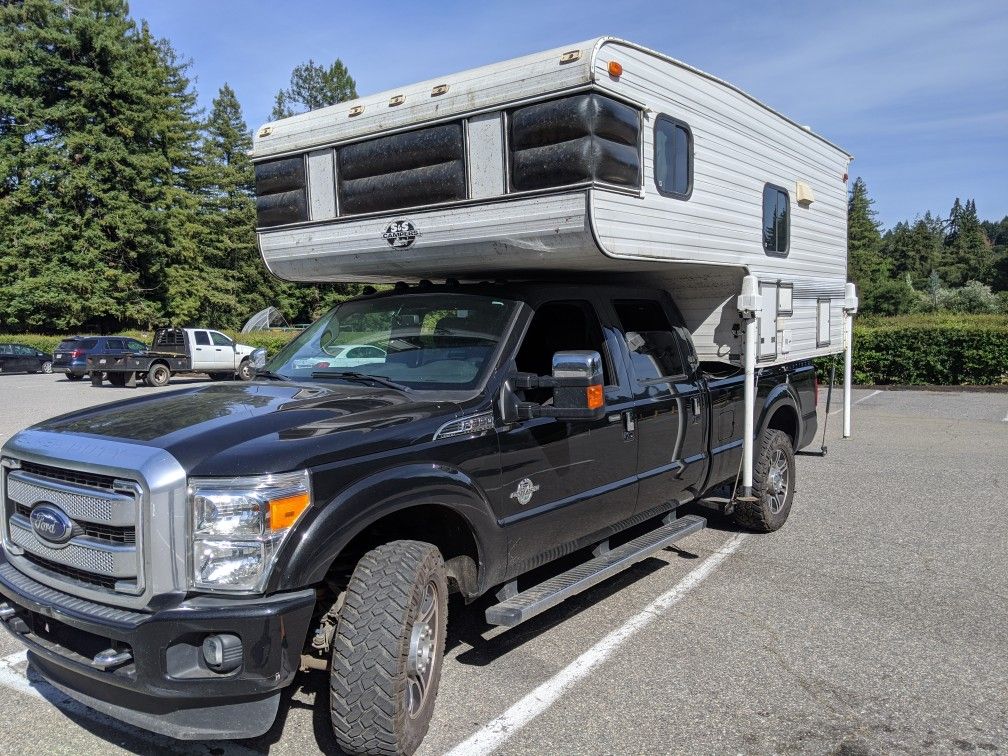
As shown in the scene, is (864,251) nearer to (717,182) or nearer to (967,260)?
(967,260)

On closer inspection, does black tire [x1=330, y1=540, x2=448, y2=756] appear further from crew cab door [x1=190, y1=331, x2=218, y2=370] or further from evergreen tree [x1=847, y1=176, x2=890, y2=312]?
evergreen tree [x1=847, y1=176, x2=890, y2=312]

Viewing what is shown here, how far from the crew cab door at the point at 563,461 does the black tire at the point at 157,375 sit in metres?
22.0

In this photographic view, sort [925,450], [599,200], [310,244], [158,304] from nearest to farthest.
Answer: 1. [599,200]
2. [310,244]
3. [925,450]
4. [158,304]

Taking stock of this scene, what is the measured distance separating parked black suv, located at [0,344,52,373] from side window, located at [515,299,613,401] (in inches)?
A: 1246

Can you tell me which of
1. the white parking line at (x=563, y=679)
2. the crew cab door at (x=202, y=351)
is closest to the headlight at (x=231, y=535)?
the white parking line at (x=563, y=679)

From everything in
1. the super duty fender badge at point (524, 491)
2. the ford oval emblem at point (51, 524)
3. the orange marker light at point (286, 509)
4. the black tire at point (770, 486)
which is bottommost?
the black tire at point (770, 486)

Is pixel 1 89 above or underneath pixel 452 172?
above

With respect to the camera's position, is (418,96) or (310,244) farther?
(310,244)

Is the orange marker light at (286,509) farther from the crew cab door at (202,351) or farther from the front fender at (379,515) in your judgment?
the crew cab door at (202,351)

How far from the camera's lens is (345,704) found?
9.60 feet

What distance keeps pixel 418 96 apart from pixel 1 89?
4454 cm

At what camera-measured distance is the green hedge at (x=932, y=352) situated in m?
18.9

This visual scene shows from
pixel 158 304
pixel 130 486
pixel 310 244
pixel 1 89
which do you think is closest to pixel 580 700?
pixel 130 486

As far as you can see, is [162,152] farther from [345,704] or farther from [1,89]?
[345,704]
